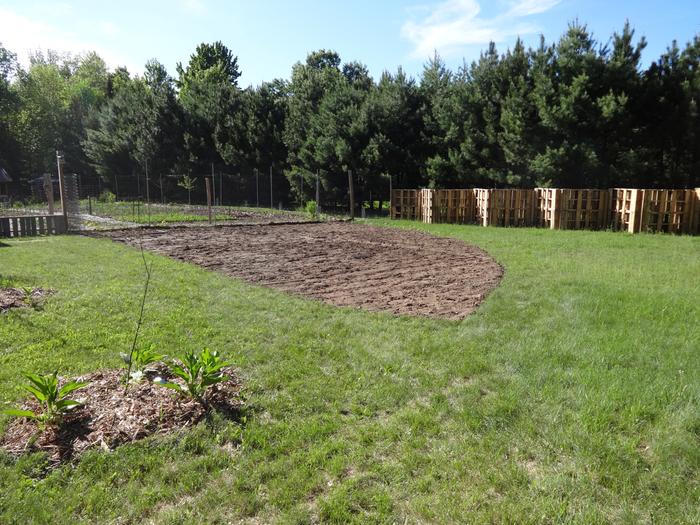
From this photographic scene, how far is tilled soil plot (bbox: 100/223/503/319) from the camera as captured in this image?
6.40m

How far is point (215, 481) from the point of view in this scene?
8.57 feet

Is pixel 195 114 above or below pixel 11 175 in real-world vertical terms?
above

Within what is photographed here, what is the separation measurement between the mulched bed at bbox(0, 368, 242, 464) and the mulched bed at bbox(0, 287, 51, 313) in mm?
2568

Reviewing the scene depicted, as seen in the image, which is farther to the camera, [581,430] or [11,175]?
[11,175]

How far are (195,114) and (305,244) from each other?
26.4 m

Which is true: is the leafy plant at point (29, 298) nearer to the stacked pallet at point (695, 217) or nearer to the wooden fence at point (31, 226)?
the wooden fence at point (31, 226)

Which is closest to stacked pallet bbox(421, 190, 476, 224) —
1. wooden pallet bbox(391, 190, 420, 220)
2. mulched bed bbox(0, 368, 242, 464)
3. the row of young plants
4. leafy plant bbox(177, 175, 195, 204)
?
wooden pallet bbox(391, 190, 420, 220)

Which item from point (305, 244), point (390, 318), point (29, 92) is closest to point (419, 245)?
point (305, 244)

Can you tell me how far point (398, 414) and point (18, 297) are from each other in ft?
16.3

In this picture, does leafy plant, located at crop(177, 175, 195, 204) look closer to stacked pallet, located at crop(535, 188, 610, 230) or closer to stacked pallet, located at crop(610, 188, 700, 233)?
stacked pallet, located at crop(535, 188, 610, 230)

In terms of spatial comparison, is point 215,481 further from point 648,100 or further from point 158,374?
point 648,100

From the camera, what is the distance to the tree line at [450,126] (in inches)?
675

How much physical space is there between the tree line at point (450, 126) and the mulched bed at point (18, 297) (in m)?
16.5

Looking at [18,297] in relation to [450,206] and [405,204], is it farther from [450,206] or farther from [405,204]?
[405,204]
